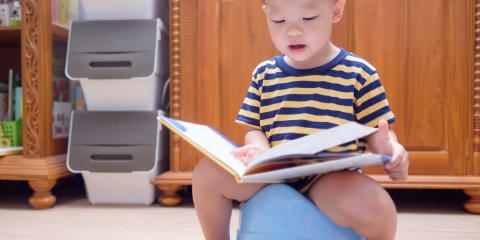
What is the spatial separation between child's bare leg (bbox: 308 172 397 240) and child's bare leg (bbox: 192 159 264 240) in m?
0.09

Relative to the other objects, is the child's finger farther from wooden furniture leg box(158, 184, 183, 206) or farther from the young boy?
wooden furniture leg box(158, 184, 183, 206)

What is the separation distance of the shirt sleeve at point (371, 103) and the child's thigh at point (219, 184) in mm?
185

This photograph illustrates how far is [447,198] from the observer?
124cm

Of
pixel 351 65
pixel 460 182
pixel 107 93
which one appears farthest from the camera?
pixel 107 93

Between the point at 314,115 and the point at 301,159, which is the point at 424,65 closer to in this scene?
the point at 314,115

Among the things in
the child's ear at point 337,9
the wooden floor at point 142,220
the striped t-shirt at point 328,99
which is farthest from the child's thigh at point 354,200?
the wooden floor at point 142,220

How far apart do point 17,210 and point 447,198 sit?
119 centimetres

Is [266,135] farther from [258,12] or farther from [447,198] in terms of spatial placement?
[447,198]

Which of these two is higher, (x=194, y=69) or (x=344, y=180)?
(x=194, y=69)

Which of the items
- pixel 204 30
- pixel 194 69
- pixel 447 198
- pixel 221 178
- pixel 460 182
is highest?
pixel 204 30

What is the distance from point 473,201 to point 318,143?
809mm

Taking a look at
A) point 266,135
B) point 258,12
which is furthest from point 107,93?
point 266,135

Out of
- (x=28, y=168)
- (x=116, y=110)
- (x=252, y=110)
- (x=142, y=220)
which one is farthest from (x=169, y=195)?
(x=252, y=110)

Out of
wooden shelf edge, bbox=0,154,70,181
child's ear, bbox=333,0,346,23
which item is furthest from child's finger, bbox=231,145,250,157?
wooden shelf edge, bbox=0,154,70,181
